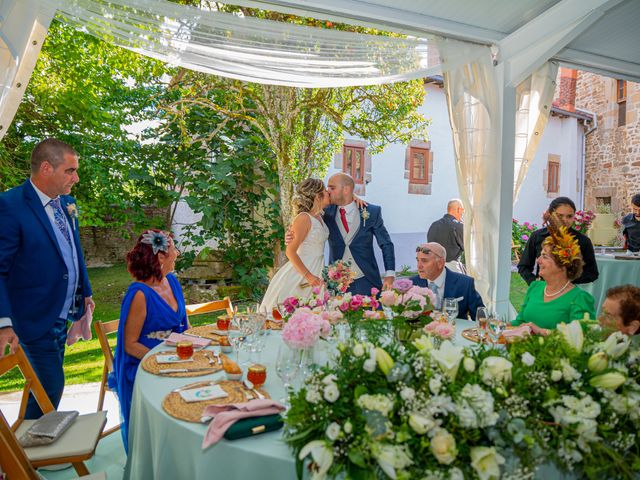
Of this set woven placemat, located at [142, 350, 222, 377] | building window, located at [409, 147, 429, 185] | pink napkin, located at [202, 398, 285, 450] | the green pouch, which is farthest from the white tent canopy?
building window, located at [409, 147, 429, 185]

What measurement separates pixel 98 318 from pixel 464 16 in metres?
6.35

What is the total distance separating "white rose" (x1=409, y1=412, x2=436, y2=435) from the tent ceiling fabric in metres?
3.04

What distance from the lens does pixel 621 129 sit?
13.4 metres

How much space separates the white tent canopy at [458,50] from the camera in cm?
316

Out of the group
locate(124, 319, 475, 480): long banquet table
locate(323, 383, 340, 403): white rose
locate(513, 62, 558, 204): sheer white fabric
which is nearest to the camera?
locate(323, 383, 340, 403): white rose

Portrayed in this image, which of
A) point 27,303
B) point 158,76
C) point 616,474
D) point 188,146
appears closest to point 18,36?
point 27,303

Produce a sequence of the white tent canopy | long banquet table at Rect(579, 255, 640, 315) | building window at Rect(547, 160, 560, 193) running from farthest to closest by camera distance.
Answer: building window at Rect(547, 160, 560, 193) → long banquet table at Rect(579, 255, 640, 315) → the white tent canopy

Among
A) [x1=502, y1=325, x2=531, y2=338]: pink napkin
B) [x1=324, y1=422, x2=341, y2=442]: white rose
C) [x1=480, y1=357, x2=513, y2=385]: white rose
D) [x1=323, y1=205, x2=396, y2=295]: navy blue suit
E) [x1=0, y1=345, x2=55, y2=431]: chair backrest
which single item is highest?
[x1=323, y1=205, x2=396, y2=295]: navy blue suit

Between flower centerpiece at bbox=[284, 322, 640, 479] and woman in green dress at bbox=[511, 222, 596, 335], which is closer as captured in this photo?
flower centerpiece at bbox=[284, 322, 640, 479]

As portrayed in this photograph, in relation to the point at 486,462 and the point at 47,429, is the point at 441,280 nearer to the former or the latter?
the point at 486,462

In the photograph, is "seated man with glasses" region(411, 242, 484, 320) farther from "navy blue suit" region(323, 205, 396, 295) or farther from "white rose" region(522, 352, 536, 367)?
"white rose" region(522, 352, 536, 367)

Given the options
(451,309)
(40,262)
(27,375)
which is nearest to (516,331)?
(451,309)

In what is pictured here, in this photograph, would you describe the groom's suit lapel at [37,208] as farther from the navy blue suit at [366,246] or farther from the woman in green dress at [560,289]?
the woman in green dress at [560,289]

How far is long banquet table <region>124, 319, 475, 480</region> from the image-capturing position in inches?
55.4
